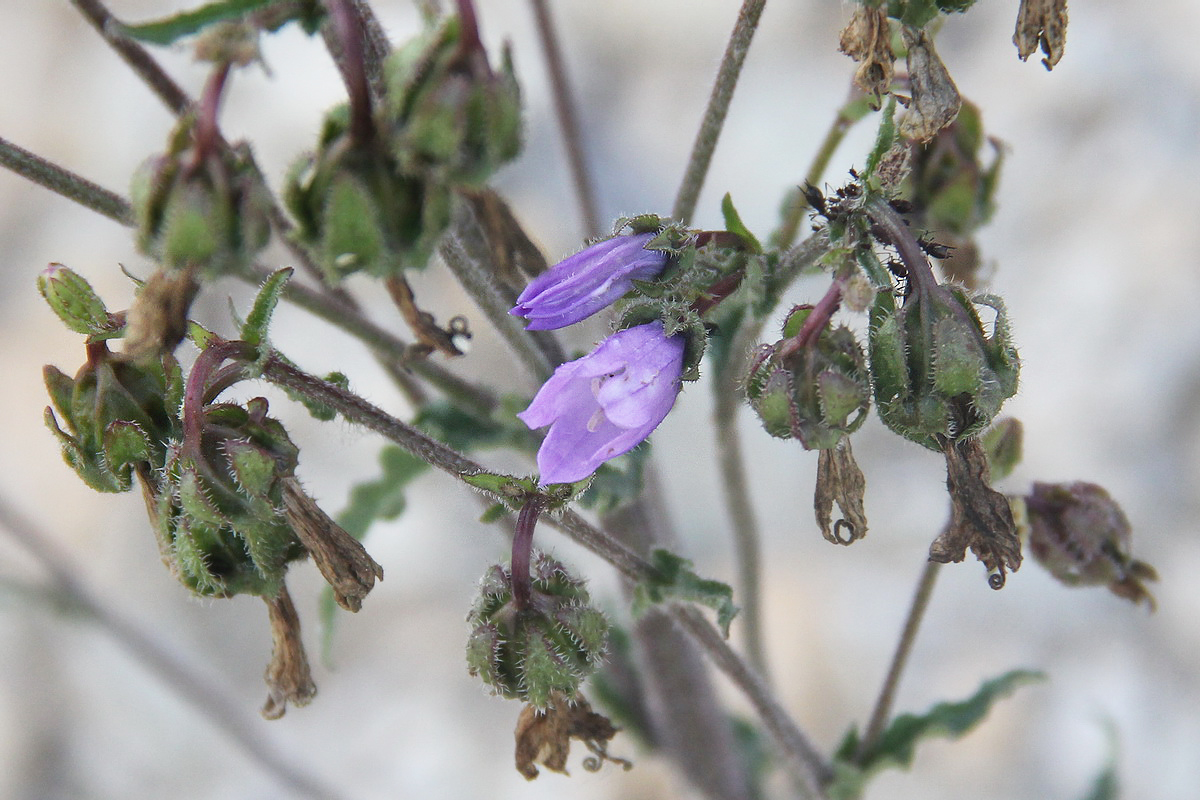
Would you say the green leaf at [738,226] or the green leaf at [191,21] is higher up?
the green leaf at [738,226]

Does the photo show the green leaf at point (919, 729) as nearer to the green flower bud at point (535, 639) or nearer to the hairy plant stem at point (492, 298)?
the green flower bud at point (535, 639)

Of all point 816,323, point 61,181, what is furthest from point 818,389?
point 61,181

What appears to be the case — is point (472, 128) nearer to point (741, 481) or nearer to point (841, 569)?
point (741, 481)

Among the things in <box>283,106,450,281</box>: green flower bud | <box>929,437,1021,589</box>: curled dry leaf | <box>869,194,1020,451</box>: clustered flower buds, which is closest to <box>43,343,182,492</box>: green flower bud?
<box>283,106,450,281</box>: green flower bud

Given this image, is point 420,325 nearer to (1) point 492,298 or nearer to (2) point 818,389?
(1) point 492,298

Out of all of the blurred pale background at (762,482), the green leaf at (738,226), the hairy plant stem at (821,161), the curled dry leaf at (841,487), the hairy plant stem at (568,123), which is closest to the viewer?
the curled dry leaf at (841,487)

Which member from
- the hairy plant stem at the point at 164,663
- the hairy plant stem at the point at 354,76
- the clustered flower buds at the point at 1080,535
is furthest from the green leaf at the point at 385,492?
the hairy plant stem at the point at 164,663
